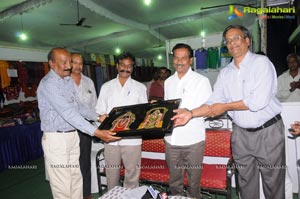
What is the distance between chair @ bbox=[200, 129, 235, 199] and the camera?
2.65 meters

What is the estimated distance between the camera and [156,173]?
3090mm

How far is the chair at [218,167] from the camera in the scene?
2.65 meters

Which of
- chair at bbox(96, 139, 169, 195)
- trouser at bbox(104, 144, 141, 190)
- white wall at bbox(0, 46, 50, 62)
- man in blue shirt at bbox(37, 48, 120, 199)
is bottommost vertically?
chair at bbox(96, 139, 169, 195)

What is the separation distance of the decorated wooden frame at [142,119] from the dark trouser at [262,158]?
2.29 ft

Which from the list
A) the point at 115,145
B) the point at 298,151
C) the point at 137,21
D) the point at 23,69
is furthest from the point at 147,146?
the point at 137,21

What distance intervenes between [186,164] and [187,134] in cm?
35

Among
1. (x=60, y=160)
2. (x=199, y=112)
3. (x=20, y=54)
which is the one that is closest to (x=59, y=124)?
(x=60, y=160)

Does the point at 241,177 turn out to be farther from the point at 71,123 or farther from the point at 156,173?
the point at 71,123

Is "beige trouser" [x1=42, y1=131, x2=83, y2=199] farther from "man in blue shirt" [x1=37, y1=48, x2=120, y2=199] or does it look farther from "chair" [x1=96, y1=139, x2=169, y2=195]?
"chair" [x1=96, y1=139, x2=169, y2=195]

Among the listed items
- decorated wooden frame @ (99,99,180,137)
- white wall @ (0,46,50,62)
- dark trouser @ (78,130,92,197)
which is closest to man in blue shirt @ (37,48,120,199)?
decorated wooden frame @ (99,99,180,137)

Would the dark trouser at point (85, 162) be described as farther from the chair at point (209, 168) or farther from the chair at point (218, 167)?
the chair at point (218, 167)

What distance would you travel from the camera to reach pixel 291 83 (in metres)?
4.18

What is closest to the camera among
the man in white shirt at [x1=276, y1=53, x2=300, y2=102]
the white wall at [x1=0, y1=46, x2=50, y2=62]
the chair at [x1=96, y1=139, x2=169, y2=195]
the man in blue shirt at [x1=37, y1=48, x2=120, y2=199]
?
the man in blue shirt at [x1=37, y1=48, x2=120, y2=199]

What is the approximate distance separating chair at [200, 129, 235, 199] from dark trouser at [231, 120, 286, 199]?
0.34 meters
